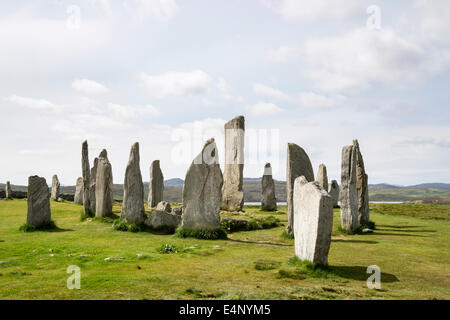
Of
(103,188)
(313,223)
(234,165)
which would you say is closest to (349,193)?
(313,223)

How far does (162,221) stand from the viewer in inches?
680

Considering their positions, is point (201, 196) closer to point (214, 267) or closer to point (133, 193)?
point (133, 193)

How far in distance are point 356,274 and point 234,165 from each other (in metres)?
18.7

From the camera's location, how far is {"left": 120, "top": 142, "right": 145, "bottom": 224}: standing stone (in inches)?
694

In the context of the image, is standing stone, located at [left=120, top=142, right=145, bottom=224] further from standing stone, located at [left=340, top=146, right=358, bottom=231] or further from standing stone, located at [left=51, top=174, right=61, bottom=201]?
standing stone, located at [left=51, top=174, right=61, bottom=201]

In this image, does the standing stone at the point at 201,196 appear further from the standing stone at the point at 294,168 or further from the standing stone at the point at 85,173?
the standing stone at the point at 85,173

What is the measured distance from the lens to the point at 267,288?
763 cm

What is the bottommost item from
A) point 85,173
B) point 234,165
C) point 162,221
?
point 162,221

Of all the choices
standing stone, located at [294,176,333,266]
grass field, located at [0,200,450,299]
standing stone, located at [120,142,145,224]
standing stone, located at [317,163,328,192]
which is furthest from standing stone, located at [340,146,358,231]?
standing stone, located at [317,163,328,192]

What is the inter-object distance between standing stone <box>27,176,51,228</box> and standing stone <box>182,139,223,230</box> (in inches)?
296

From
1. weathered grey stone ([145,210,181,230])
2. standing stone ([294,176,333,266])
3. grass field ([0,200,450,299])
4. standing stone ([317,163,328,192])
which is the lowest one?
grass field ([0,200,450,299])

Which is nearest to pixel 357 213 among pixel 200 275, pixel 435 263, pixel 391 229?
pixel 391 229

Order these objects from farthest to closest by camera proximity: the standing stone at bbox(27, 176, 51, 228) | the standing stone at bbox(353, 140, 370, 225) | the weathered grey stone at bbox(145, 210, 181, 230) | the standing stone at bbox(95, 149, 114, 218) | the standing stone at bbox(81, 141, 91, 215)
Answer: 1. the standing stone at bbox(81, 141, 91, 215)
2. the standing stone at bbox(95, 149, 114, 218)
3. the standing stone at bbox(353, 140, 370, 225)
4. the weathered grey stone at bbox(145, 210, 181, 230)
5. the standing stone at bbox(27, 176, 51, 228)
